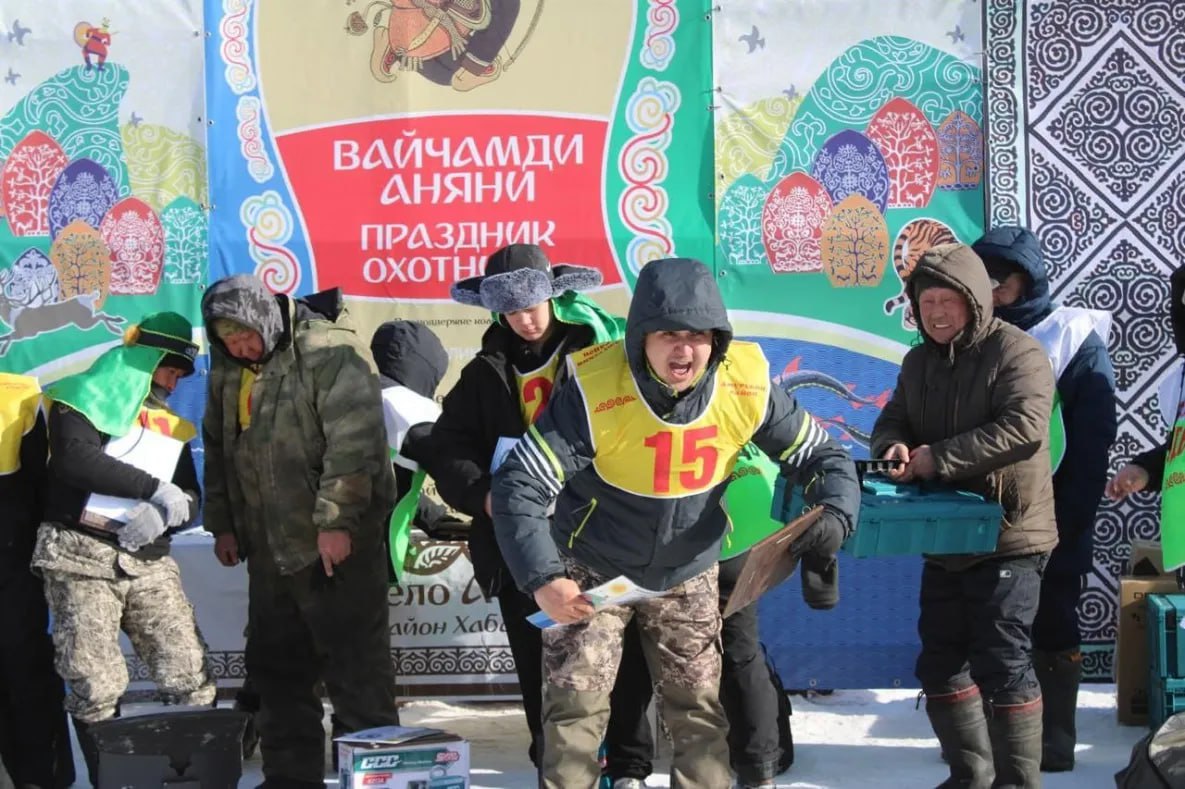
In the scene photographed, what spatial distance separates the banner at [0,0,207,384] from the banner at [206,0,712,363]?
0.56 ft

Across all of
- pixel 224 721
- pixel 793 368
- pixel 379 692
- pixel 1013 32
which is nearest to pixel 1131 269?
pixel 1013 32

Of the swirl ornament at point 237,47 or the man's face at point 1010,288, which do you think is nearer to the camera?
the man's face at point 1010,288

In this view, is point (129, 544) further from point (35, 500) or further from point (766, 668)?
point (766, 668)

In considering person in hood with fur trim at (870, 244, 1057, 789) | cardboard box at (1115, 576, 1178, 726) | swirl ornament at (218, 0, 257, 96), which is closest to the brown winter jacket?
person in hood with fur trim at (870, 244, 1057, 789)

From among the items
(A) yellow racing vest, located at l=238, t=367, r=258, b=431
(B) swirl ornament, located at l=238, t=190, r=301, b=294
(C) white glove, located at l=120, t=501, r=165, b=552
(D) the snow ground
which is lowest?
(D) the snow ground

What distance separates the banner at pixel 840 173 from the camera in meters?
5.59

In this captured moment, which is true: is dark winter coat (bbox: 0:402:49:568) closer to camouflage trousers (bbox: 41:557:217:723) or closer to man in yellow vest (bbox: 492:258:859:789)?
camouflage trousers (bbox: 41:557:217:723)

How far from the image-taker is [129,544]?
4.33m

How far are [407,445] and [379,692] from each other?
81 centimetres

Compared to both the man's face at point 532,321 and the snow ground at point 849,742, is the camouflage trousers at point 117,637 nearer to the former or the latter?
the snow ground at point 849,742

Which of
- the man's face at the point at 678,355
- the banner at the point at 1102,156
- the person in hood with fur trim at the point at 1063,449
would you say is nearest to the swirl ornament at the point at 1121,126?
the banner at the point at 1102,156

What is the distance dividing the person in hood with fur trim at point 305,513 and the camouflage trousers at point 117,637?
27 cm

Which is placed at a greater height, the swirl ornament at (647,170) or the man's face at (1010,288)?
the swirl ornament at (647,170)

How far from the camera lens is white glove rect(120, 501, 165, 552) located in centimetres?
432
